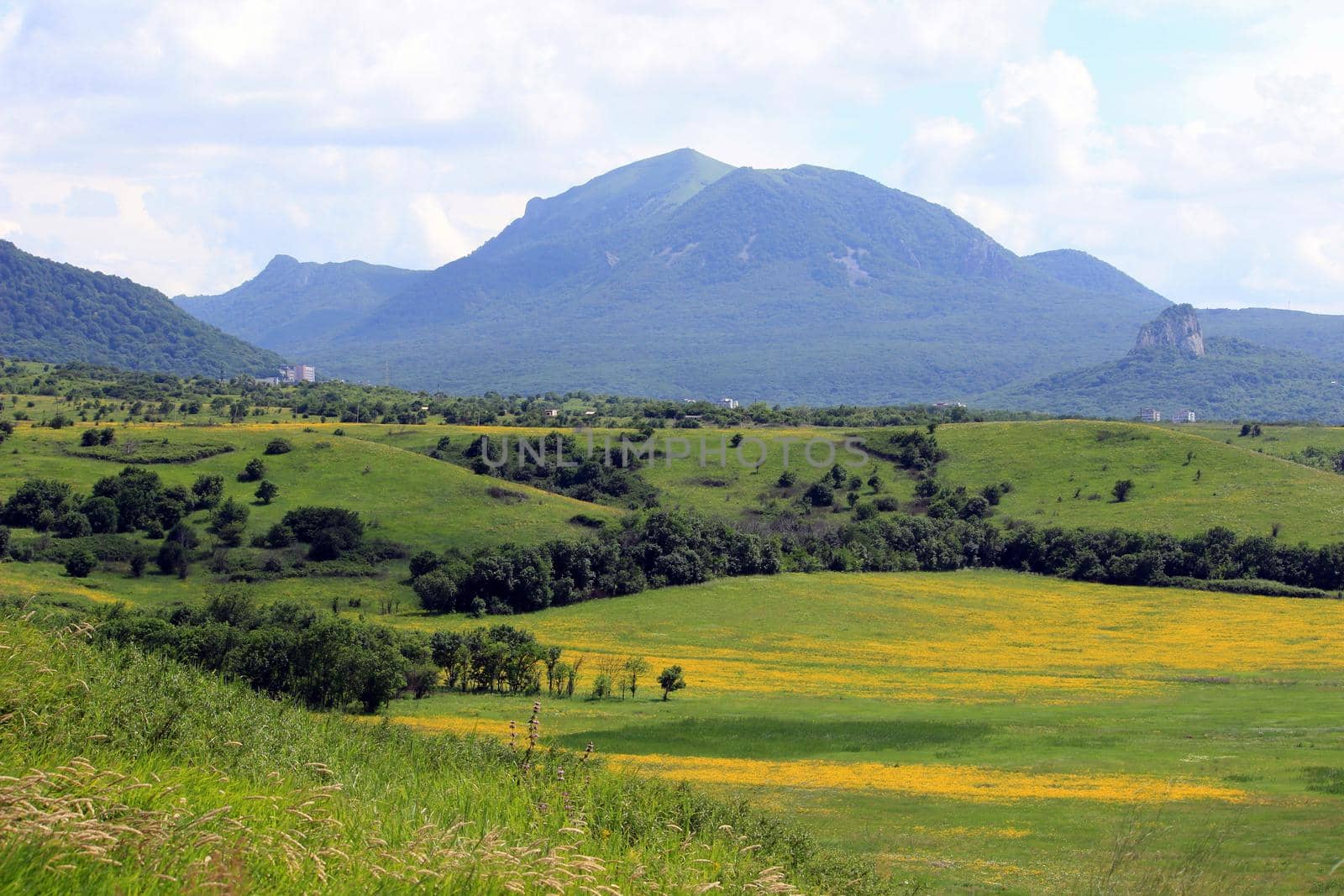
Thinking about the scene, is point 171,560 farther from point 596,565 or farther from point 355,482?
point 596,565

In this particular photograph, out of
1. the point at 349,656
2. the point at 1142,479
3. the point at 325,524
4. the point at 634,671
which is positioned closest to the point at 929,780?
the point at 349,656

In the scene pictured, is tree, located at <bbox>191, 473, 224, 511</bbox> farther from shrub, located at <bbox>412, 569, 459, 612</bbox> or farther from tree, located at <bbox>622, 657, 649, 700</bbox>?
tree, located at <bbox>622, 657, 649, 700</bbox>

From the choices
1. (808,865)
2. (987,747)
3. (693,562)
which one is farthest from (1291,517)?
(808,865)

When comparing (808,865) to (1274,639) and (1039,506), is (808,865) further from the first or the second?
(1039,506)

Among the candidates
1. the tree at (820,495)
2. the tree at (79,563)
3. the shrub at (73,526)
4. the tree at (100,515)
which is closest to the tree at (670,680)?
the tree at (79,563)

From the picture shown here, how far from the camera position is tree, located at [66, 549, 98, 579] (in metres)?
87.6

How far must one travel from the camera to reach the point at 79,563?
3457 inches

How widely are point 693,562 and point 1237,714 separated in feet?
180

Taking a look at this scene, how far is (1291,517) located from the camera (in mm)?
111000

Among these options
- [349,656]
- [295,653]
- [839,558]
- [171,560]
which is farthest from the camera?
[839,558]

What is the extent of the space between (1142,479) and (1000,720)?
85474mm

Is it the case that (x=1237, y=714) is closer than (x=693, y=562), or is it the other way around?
(x=1237, y=714)

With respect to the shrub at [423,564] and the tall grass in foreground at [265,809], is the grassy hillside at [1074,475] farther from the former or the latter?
the tall grass in foreground at [265,809]

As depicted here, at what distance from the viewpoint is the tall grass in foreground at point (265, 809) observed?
7691 mm
